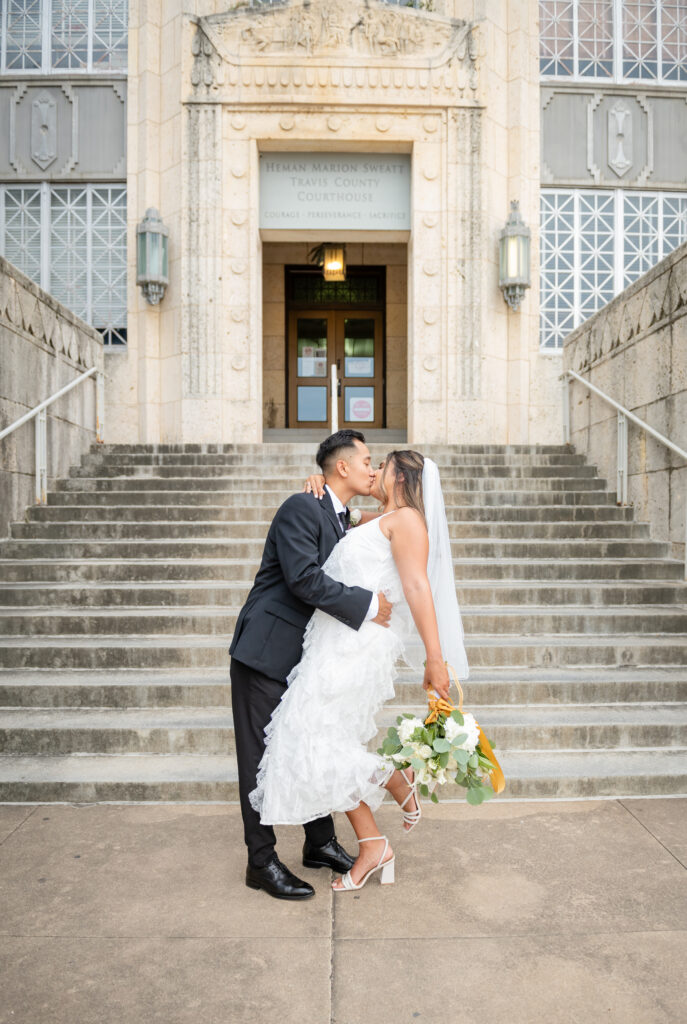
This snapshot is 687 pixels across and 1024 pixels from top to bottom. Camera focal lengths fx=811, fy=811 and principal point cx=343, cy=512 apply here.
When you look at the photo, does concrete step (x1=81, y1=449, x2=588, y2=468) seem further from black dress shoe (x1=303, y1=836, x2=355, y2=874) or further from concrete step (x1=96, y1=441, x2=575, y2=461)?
black dress shoe (x1=303, y1=836, x2=355, y2=874)

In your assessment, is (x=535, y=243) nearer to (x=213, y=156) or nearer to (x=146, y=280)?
(x=213, y=156)

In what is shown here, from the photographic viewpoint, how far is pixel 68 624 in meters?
5.94

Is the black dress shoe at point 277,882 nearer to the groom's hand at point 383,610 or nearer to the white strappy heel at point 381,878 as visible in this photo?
the white strappy heel at point 381,878

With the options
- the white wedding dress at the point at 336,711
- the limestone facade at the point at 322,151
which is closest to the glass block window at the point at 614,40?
the limestone facade at the point at 322,151

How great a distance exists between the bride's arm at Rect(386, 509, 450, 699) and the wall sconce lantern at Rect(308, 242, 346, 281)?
39.8 ft

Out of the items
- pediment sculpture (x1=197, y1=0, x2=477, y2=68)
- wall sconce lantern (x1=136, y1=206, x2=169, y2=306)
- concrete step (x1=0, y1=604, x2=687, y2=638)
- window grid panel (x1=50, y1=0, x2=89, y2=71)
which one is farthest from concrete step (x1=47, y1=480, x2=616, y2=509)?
window grid panel (x1=50, y1=0, x2=89, y2=71)

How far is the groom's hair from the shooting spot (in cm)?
349

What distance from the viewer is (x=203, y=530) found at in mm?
7383

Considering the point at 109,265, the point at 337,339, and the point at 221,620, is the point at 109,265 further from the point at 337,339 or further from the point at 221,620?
the point at 221,620

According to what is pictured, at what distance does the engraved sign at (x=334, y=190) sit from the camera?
12320 mm

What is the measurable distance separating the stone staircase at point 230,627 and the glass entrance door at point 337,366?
22.1 feet

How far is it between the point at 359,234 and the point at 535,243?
273 centimetres

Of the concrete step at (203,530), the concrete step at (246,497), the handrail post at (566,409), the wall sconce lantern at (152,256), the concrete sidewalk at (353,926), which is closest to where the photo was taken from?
the concrete sidewalk at (353,926)

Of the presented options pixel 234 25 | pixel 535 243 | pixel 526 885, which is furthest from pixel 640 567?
pixel 234 25
